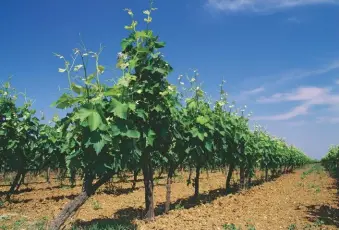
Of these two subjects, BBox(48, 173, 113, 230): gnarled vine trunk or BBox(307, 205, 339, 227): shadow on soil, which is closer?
BBox(48, 173, 113, 230): gnarled vine trunk

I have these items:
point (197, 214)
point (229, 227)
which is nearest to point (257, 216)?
point (197, 214)

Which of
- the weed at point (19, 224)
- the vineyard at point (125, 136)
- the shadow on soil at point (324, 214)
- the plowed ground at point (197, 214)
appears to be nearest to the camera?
the vineyard at point (125, 136)

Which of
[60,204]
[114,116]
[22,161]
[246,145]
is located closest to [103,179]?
[114,116]

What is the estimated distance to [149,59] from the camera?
8484 millimetres

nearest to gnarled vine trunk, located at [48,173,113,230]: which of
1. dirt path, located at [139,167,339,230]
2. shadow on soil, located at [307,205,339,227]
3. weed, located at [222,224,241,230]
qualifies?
dirt path, located at [139,167,339,230]

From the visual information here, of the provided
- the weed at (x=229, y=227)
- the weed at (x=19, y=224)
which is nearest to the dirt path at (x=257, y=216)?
the weed at (x=229, y=227)

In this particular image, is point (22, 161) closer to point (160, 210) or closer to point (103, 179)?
point (160, 210)

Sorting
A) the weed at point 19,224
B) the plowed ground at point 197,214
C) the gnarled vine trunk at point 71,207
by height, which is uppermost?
the gnarled vine trunk at point 71,207

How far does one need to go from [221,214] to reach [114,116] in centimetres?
478

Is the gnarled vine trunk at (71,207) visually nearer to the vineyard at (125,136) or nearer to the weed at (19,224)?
the vineyard at (125,136)

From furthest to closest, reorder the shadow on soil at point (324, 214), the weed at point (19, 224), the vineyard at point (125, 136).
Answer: the weed at point (19, 224), the shadow on soil at point (324, 214), the vineyard at point (125, 136)

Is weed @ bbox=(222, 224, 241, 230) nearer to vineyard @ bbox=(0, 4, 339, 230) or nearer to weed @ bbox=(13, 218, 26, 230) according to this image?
vineyard @ bbox=(0, 4, 339, 230)

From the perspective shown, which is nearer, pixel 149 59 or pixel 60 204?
pixel 149 59

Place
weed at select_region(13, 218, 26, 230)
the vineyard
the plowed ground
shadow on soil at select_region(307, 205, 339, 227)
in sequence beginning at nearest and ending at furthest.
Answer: the vineyard, the plowed ground, shadow on soil at select_region(307, 205, 339, 227), weed at select_region(13, 218, 26, 230)
